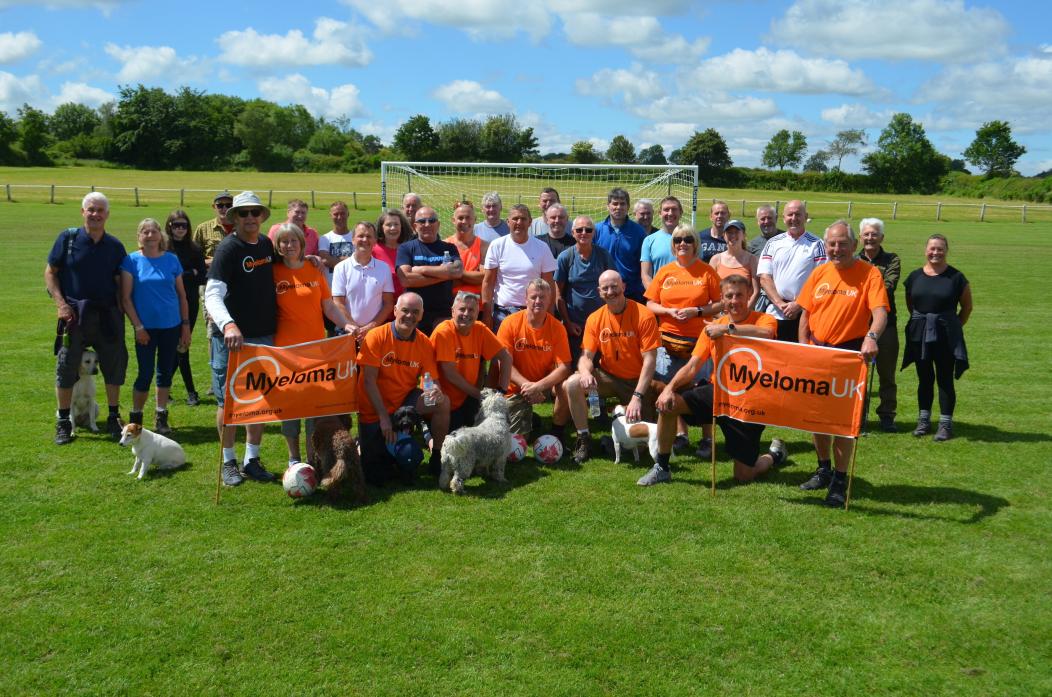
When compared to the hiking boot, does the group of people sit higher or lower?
higher

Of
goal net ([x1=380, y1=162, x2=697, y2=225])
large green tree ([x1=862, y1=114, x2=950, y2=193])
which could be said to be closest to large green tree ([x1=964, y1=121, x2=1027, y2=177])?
large green tree ([x1=862, y1=114, x2=950, y2=193])

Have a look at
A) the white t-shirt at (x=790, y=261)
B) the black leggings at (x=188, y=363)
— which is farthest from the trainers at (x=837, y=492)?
the black leggings at (x=188, y=363)

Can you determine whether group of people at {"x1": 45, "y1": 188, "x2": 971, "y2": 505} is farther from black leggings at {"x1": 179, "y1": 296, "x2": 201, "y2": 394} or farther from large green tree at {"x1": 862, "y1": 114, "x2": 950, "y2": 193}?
large green tree at {"x1": 862, "y1": 114, "x2": 950, "y2": 193}

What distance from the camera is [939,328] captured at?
25.0 feet

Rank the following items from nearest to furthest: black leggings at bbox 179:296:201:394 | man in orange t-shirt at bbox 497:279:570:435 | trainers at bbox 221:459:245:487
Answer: trainers at bbox 221:459:245:487
man in orange t-shirt at bbox 497:279:570:435
black leggings at bbox 179:296:201:394

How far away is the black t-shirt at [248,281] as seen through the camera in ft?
19.1

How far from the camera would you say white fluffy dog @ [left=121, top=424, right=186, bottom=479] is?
20.7ft

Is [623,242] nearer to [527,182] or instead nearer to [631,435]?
[631,435]

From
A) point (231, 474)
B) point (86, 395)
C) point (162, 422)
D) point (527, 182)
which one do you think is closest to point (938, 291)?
point (231, 474)

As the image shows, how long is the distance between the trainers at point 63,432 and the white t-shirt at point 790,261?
22.0ft

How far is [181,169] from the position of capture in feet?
259

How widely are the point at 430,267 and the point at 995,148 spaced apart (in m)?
112

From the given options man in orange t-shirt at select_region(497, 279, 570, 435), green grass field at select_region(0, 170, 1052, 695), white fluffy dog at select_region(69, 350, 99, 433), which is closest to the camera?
green grass field at select_region(0, 170, 1052, 695)

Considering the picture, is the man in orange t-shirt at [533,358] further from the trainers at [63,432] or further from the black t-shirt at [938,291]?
the trainers at [63,432]
